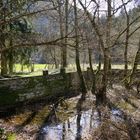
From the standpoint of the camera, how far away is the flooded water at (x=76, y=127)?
483 inches

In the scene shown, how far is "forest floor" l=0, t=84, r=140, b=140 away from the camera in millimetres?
12469

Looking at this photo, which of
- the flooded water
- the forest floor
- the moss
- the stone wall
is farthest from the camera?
the stone wall

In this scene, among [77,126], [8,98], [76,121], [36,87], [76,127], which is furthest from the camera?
[36,87]

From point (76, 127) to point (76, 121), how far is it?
38.0 inches

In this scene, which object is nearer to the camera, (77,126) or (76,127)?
(76,127)

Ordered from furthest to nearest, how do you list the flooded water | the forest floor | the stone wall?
1. the stone wall
2. the forest floor
3. the flooded water

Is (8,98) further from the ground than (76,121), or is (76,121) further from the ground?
(8,98)

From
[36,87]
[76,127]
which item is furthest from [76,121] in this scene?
[36,87]

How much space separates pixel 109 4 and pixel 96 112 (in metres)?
6.21

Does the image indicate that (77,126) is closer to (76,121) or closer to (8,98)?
(76,121)

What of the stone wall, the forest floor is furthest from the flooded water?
the stone wall

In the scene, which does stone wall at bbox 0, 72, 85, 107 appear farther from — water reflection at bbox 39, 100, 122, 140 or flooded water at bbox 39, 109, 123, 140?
flooded water at bbox 39, 109, 123, 140

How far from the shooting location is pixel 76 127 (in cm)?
1348

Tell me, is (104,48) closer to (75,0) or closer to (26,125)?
(75,0)
